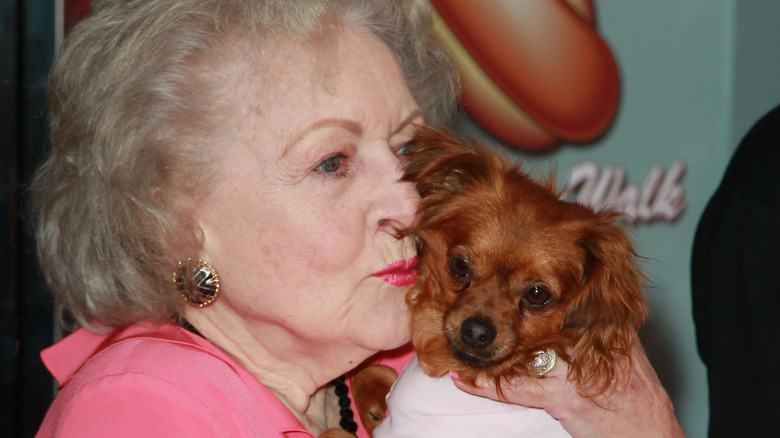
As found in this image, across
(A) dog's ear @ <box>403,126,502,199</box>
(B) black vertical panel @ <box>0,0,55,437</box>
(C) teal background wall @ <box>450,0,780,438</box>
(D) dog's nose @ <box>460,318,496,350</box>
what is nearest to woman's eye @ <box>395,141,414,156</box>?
(A) dog's ear @ <box>403,126,502,199</box>

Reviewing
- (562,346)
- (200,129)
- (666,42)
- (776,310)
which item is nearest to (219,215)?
(200,129)

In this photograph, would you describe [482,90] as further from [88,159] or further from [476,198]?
[88,159]

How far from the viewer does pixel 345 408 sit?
1.70 meters

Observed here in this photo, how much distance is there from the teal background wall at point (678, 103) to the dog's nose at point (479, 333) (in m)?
1.65

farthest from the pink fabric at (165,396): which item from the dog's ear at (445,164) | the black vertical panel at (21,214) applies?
the black vertical panel at (21,214)

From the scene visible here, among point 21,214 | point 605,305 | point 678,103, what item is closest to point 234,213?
point 605,305

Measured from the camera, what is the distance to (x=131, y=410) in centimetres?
123

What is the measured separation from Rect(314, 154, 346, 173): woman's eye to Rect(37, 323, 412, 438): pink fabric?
40cm

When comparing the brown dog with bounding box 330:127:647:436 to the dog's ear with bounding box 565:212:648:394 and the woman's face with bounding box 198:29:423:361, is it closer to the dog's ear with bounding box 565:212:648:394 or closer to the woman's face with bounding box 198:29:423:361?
the dog's ear with bounding box 565:212:648:394

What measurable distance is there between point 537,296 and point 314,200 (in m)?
0.53

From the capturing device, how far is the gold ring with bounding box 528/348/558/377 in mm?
1509

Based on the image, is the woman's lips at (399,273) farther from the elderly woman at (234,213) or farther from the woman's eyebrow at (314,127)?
the woman's eyebrow at (314,127)

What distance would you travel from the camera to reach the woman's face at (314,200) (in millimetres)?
1331

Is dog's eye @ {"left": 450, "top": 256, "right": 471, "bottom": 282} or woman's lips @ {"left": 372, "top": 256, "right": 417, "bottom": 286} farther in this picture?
dog's eye @ {"left": 450, "top": 256, "right": 471, "bottom": 282}
